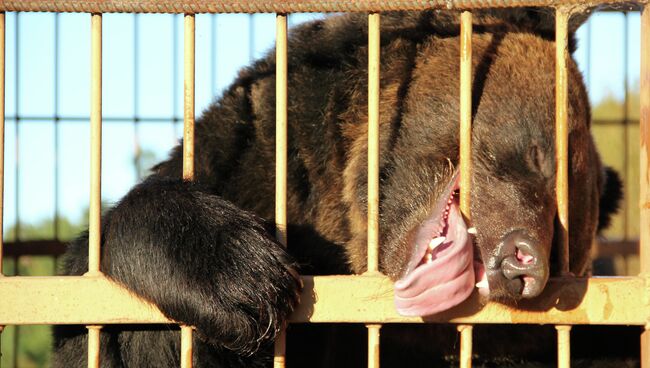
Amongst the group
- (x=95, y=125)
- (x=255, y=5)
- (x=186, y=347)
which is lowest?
(x=186, y=347)

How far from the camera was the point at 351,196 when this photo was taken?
4.21 m

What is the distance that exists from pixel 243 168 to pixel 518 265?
1664 millimetres

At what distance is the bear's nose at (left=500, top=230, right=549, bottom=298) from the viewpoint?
3004 millimetres

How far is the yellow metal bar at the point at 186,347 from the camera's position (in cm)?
311

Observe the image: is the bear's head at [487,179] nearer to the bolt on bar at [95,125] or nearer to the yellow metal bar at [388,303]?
the yellow metal bar at [388,303]

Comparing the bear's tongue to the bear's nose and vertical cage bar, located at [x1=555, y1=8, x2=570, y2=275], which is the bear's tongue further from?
vertical cage bar, located at [x1=555, y1=8, x2=570, y2=275]

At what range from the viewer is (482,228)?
342cm

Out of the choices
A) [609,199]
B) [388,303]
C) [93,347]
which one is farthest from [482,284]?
[609,199]

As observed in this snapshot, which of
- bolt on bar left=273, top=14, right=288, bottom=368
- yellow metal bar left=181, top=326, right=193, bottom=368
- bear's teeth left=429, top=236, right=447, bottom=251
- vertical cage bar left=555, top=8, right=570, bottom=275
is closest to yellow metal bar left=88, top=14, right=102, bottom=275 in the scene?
yellow metal bar left=181, top=326, right=193, bottom=368

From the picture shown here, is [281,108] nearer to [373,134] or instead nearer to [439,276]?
[373,134]

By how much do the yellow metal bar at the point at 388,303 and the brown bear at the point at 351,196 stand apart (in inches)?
2.6

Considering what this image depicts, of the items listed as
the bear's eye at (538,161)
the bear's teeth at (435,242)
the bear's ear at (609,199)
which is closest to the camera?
the bear's teeth at (435,242)

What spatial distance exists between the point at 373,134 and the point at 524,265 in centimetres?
67

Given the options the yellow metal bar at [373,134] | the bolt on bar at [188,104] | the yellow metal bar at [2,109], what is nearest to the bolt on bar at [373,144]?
the yellow metal bar at [373,134]
